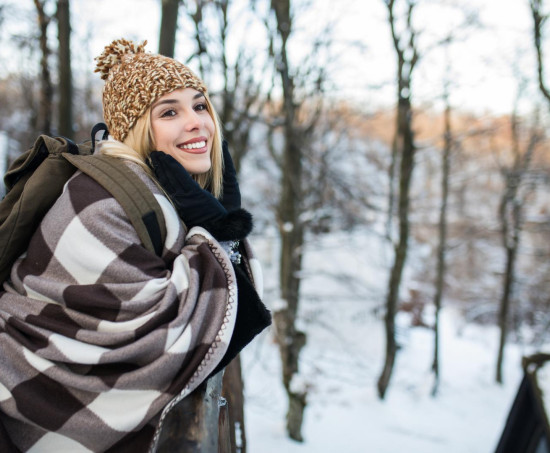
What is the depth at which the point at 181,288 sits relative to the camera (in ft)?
4.09

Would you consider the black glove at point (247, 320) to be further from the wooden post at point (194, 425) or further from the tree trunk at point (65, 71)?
the tree trunk at point (65, 71)

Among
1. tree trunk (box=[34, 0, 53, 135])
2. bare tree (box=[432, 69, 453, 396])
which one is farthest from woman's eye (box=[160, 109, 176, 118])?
bare tree (box=[432, 69, 453, 396])

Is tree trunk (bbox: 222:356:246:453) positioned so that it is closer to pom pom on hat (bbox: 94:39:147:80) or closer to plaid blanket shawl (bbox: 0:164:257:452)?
plaid blanket shawl (bbox: 0:164:257:452)

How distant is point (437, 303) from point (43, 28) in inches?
439

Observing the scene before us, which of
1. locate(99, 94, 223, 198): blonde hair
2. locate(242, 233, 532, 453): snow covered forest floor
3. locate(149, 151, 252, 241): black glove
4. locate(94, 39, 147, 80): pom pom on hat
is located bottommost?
locate(242, 233, 532, 453): snow covered forest floor

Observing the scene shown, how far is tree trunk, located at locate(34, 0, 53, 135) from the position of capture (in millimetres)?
6090

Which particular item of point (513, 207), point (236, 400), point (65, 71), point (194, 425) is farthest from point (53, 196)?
point (513, 207)

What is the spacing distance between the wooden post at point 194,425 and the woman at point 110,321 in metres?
0.04

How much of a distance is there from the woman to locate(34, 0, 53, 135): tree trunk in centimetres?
500

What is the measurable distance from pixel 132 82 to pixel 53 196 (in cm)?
55

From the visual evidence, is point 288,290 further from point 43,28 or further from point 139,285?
point 139,285

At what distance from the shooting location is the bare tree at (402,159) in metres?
9.37

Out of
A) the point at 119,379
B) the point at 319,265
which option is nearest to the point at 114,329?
the point at 119,379

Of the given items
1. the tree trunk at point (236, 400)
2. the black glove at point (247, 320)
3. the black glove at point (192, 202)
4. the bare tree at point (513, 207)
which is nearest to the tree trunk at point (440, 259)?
the bare tree at point (513, 207)
